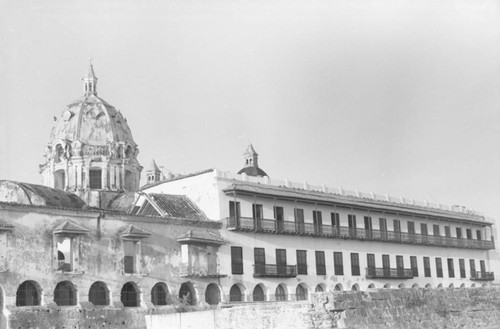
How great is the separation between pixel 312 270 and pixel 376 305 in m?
20.6

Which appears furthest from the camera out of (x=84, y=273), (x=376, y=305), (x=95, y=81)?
(x=95, y=81)

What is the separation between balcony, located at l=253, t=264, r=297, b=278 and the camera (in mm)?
44981

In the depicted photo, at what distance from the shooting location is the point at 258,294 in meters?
45.3

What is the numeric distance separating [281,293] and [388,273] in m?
11.0

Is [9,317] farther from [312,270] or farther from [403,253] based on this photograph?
[403,253]

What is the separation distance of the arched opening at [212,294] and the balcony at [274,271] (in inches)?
110

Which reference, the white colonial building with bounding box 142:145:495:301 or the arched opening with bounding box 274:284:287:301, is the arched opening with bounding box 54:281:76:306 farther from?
the arched opening with bounding box 274:284:287:301

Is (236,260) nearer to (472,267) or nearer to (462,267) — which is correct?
(462,267)

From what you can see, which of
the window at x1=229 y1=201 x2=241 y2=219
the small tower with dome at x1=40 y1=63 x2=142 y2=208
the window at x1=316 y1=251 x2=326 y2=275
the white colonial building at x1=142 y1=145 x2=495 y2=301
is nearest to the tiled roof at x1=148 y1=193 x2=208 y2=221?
the white colonial building at x1=142 y1=145 x2=495 y2=301

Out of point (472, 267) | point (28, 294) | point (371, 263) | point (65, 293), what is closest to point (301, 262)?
point (371, 263)

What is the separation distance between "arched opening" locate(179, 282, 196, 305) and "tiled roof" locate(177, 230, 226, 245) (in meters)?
2.45

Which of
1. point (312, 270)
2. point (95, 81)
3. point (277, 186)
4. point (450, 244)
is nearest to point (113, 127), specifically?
point (95, 81)

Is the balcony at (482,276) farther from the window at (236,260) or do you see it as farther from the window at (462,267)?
the window at (236,260)

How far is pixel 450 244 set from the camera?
60562mm
